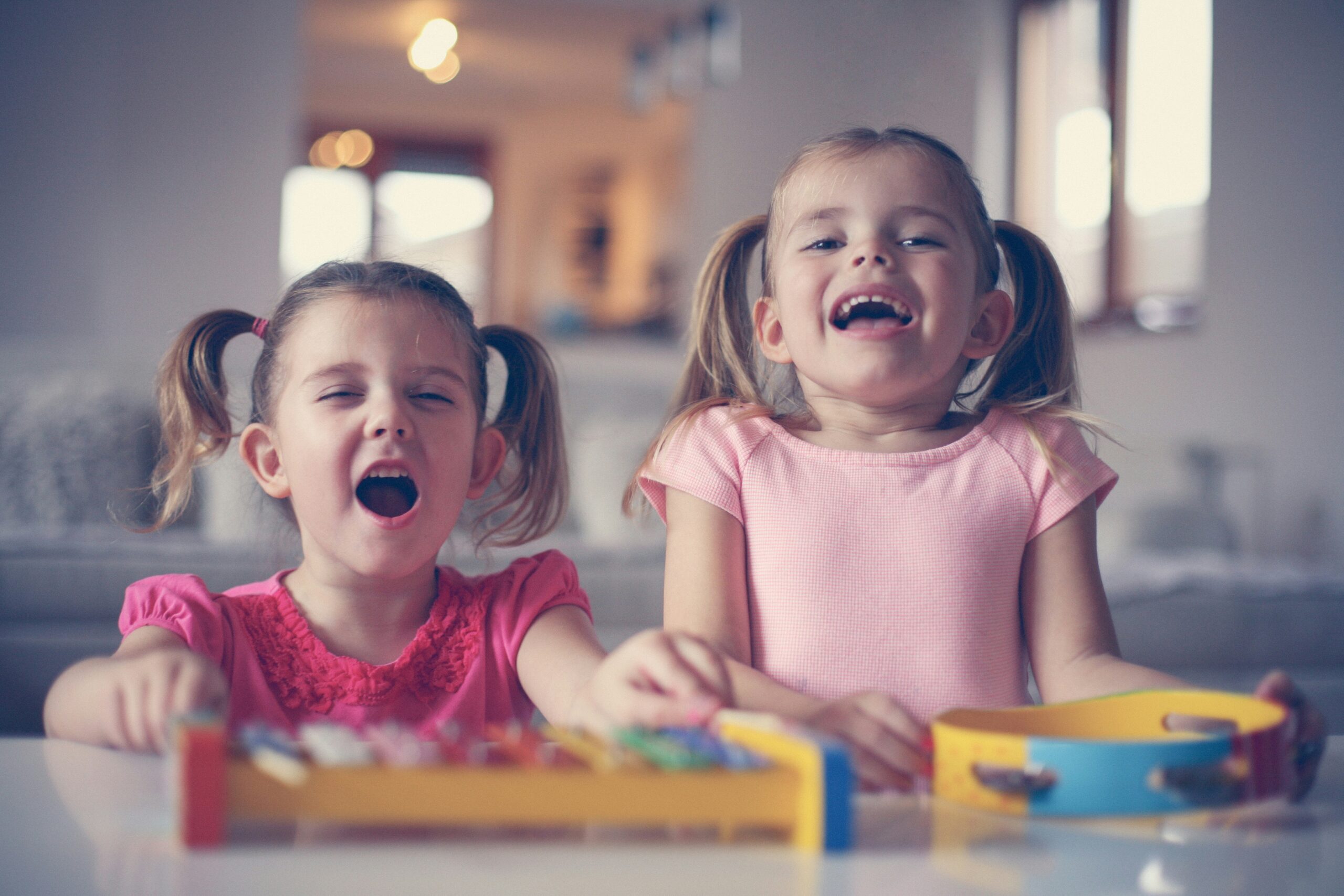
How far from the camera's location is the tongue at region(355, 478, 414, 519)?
2.74 ft

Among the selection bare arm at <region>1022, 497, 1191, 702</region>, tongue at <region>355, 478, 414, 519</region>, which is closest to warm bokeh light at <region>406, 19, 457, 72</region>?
tongue at <region>355, 478, 414, 519</region>

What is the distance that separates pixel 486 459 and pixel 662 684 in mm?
378

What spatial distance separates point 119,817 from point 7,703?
5.47 feet

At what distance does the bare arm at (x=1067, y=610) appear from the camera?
0.79 meters

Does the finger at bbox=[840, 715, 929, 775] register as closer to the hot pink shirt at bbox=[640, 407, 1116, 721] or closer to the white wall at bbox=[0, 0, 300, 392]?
the hot pink shirt at bbox=[640, 407, 1116, 721]

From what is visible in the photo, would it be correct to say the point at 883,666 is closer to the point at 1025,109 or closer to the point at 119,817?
the point at 119,817

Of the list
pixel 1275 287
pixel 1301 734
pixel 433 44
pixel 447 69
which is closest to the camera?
pixel 1301 734

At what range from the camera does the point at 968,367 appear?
940 millimetres

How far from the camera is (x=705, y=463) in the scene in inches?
33.1

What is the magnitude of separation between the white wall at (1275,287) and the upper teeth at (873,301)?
214 centimetres

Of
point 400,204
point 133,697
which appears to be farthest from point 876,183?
point 400,204

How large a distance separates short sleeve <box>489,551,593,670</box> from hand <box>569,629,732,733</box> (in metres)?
0.27

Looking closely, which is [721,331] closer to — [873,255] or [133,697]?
[873,255]

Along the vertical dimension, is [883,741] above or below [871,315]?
below
